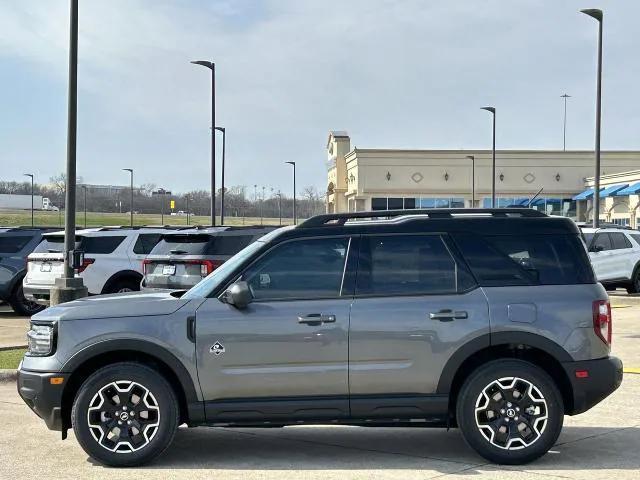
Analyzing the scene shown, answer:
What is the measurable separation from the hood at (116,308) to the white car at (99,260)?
9.97 metres

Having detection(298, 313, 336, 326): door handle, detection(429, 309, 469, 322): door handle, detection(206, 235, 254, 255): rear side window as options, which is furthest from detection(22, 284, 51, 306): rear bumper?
detection(429, 309, 469, 322): door handle

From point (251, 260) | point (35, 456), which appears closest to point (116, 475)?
point (35, 456)

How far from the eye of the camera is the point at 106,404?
638 centimetres

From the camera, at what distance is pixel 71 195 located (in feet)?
47.5

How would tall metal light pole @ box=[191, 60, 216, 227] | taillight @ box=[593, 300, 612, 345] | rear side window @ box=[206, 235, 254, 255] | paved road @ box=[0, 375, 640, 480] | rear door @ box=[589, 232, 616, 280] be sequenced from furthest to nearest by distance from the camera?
tall metal light pole @ box=[191, 60, 216, 227] < rear door @ box=[589, 232, 616, 280] < rear side window @ box=[206, 235, 254, 255] < taillight @ box=[593, 300, 612, 345] < paved road @ box=[0, 375, 640, 480]

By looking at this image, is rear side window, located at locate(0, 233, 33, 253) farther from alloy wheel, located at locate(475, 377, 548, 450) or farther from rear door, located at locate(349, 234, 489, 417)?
alloy wheel, located at locate(475, 377, 548, 450)

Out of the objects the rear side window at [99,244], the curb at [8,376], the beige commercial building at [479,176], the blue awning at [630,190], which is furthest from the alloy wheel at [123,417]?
the beige commercial building at [479,176]

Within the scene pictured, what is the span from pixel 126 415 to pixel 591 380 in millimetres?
3485

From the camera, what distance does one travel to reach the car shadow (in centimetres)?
644


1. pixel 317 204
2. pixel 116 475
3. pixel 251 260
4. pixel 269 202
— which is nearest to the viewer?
pixel 116 475

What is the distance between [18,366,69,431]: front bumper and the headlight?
171mm

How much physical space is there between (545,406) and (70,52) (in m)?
11.1

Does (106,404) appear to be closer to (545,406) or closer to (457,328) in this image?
(457,328)

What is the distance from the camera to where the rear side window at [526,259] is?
6.55 m
